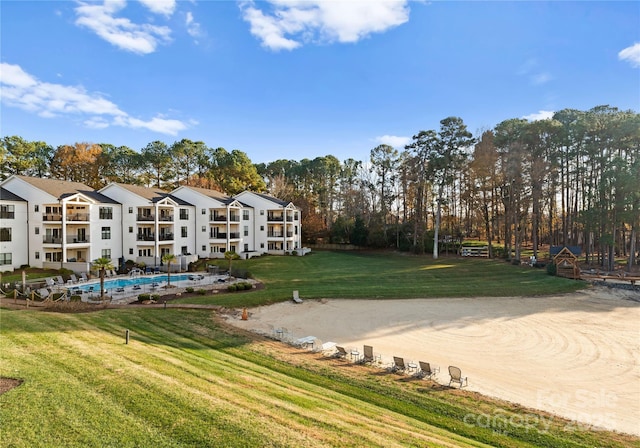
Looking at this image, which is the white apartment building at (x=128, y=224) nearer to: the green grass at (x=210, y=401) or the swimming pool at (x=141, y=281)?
the swimming pool at (x=141, y=281)

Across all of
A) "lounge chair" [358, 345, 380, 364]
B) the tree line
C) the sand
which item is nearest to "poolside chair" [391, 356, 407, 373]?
the sand

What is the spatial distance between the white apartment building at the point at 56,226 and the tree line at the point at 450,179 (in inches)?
894

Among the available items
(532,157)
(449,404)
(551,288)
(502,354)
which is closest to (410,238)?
(532,157)

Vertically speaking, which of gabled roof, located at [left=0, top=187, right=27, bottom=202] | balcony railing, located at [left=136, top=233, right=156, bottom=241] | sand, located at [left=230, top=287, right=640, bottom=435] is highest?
gabled roof, located at [left=0, top=187, right=27, bottom=202]

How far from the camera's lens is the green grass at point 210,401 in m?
6.57

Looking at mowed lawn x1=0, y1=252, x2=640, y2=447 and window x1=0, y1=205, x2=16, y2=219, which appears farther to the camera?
window x1=0, y1=205, x2=16, y2=219

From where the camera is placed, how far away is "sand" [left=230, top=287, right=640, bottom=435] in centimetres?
1183

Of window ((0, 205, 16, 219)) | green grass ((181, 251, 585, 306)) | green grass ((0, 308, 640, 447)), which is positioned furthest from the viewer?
window ((0, 205, 16, 219))

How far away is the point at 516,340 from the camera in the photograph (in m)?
17.7

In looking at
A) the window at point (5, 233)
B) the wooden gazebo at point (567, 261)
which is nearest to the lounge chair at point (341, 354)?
the wooden gazebo at point (567, 261)

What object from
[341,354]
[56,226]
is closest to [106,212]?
[56,226]

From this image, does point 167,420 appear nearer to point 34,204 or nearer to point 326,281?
point 326,281

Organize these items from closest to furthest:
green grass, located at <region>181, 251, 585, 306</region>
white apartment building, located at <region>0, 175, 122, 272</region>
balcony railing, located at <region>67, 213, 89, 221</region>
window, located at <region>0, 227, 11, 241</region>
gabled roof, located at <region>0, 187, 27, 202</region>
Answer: green grass, located at <region>181, 251, 585, 306</region> → window, located at <region>0, 227, 11, 241</region> → gabled roof, located at <region>0, 187, 27, 202</region> → white apartment building, located at <region>0, 175, 122, 272</region> → balcony railing, located at <region>67, 213, 89, 221</region>

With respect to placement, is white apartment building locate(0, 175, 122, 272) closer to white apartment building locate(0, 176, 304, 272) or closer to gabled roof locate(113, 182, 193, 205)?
white apartment building locate(0, 176, 304, 272)
